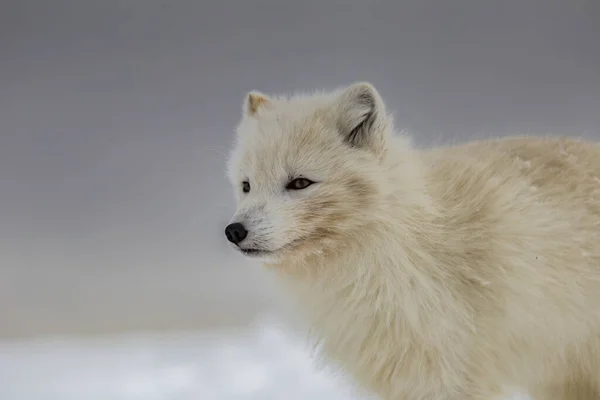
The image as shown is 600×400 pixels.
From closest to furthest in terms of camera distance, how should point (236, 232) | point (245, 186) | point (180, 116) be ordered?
point (236, 232), point (245, 186), point (180, 116)

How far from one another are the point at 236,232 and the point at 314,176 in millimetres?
162

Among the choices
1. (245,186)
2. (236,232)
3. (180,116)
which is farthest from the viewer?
(180,116)

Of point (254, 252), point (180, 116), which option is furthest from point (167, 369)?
point (254, 252)

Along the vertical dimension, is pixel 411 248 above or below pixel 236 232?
above

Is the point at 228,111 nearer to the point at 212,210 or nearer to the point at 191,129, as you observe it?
the point at 191,129

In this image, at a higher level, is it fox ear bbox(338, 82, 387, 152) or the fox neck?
fox ear bbox(338, 82, 387, 152)

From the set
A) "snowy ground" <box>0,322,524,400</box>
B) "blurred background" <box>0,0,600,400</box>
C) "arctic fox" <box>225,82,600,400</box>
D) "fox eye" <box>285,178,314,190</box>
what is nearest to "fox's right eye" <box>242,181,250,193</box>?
"arctic fox" <box>225,82,600,400</box>

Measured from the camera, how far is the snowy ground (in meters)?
1.45

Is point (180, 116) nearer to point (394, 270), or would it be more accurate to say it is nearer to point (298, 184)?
point (298, 184)

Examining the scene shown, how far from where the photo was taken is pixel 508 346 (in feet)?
3.30

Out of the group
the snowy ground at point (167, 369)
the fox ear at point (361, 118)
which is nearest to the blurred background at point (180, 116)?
the snowy ground at point (167, 369)

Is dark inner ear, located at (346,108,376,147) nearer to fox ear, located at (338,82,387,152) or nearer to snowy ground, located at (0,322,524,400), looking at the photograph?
fox ear, located at (338,82,387,152)

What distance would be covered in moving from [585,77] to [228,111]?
974 mm

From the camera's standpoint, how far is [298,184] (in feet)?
3.14
